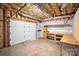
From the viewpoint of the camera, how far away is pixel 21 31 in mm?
2148

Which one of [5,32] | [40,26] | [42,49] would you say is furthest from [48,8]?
[5,32]

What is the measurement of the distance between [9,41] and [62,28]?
1.14 metres

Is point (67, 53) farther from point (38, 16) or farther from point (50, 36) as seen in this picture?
point (38, 16)

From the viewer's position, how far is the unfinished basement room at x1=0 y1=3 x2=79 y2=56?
6.42ft

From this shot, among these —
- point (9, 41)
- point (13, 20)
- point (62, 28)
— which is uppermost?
point (13, 20)

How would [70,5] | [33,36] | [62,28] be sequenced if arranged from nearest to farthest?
[70,5], [62,28], [33,36]

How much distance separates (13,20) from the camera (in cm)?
202

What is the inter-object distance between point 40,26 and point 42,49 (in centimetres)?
51

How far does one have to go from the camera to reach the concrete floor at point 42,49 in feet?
6.47

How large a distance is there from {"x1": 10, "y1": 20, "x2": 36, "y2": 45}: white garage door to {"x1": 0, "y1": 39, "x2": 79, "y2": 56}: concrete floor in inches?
4.9

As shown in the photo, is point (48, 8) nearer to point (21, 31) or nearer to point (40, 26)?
point (40, 26)

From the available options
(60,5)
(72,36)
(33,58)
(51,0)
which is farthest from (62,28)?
(33,58)

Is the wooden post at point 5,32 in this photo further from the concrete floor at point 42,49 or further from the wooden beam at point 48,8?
the wooden beam at point 48,8

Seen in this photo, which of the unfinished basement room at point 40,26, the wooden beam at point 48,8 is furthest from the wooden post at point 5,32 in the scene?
the wooden beam at point 48,8
